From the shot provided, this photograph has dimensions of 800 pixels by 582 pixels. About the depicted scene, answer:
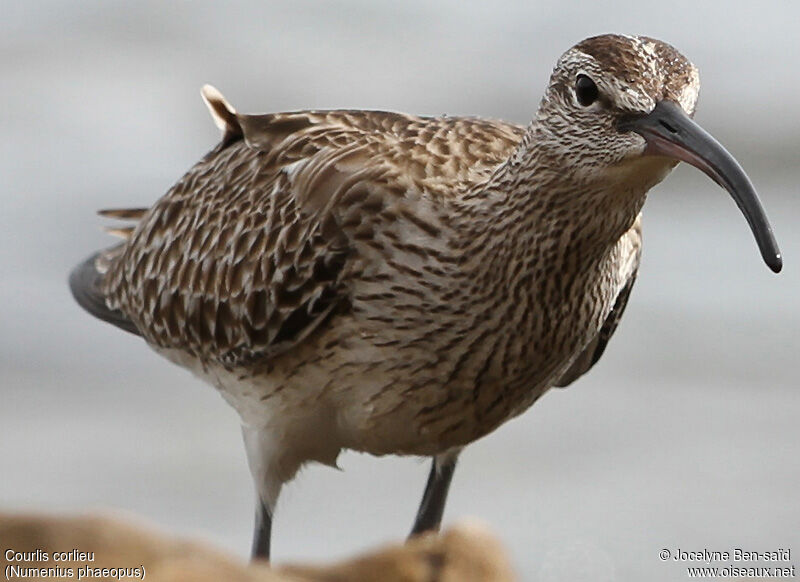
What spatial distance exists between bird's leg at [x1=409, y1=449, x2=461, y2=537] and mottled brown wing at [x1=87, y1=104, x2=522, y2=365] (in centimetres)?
101

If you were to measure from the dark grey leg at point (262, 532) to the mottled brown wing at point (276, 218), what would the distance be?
0.67 meters

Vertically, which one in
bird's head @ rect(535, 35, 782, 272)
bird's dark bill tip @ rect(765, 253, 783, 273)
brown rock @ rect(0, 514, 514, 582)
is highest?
bird's head @ rect(535, 35, 782, 272)

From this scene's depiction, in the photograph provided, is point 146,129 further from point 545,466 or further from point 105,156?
point 545,466

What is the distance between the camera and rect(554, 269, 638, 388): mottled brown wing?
830 cm

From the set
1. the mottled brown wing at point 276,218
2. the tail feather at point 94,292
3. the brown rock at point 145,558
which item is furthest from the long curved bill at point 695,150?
the tail feather at point 94,292

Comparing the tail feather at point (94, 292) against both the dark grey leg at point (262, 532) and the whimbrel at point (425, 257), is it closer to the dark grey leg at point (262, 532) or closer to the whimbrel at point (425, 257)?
the whimbrel at point (425, 257)

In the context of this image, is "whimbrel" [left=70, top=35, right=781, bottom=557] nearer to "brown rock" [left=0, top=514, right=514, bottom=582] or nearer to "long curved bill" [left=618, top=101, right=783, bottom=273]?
"long curved bill" [left=618, top=101, right=783, bottom=273]

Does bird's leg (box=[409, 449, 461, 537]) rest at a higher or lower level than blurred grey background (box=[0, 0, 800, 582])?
higher

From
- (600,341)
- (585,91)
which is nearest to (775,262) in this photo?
(585,91)

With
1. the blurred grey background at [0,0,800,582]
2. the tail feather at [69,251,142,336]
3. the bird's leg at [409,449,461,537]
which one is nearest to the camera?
the bird's leg at [409,449,461,537]

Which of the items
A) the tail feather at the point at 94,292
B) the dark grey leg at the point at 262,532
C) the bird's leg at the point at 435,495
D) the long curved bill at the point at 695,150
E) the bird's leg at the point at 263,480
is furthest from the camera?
the tail feather at the point at 94,292

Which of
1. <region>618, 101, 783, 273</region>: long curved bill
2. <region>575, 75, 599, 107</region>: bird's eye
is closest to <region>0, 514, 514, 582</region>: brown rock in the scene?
<region>618, 101, 783, 273</region>: long curved bill

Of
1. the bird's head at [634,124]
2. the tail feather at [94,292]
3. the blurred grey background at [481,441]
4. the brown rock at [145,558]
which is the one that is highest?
the bird's head at [634,124]

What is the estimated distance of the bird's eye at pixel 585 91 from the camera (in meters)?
6.93
